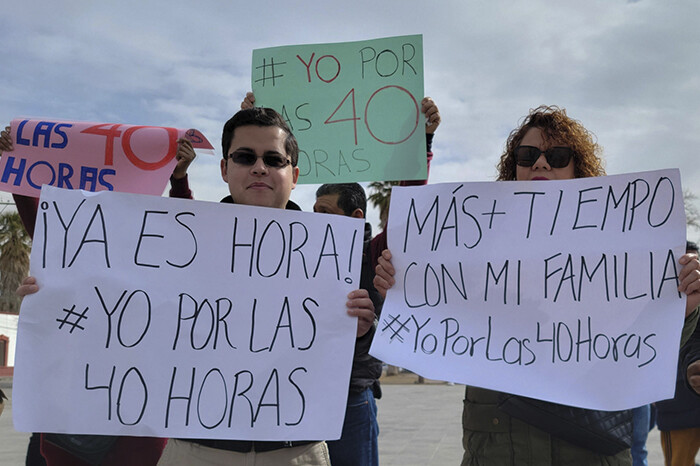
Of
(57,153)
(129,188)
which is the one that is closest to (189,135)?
(129,188)

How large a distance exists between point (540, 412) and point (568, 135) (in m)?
0.97

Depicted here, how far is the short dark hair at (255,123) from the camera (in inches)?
91.4

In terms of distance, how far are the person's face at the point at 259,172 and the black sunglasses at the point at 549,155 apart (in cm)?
83

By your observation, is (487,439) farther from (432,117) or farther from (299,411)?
(432,117)

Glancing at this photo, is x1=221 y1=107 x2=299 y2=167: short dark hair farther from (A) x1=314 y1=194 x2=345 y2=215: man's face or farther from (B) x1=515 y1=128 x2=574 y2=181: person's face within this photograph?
(A) x1=314 y1=194 x2=345 y2=215: man's face

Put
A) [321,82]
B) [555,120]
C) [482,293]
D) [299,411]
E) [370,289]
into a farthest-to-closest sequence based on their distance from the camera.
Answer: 1. [321,82]
2. [370,289]
3. [555,120]
4. [482,293]
5. [299,411]

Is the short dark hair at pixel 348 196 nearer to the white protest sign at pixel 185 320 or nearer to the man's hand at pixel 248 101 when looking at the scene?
the man's hand at pixel 248 101

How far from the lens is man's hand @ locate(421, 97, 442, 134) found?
3.18m

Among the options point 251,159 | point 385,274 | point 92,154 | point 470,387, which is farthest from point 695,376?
point 92,154

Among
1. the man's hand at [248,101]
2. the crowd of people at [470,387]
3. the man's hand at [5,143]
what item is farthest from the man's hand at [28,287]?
the man's hand at [248,101]

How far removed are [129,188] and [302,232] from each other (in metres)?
1.32

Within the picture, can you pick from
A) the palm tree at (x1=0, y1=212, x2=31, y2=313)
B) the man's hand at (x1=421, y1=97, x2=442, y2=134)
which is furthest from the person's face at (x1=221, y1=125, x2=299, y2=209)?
the palm tree at (x1=0, y1=212, x2=31, y2=313)

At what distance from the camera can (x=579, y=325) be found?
85.1 inches

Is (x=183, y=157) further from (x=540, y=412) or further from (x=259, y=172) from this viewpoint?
(x=540, y=412)
